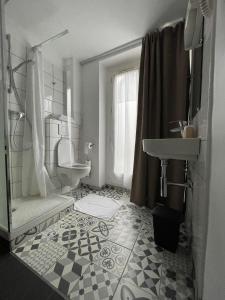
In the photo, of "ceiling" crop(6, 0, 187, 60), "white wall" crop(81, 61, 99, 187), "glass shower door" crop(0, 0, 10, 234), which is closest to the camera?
"glass shower door" crop(0, 0, 10, 234)

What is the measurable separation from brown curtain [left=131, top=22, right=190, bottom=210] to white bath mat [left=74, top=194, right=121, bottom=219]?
0.35m

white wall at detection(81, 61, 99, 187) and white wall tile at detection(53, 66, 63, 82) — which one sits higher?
white wall tile at detection(53, 66, 63, 82)

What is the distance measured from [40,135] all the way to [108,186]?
1.47 metres

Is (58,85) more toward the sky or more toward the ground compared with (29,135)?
more toward the sky

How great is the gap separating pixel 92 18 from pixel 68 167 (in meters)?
1.83

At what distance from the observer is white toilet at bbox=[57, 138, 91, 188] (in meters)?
1.89

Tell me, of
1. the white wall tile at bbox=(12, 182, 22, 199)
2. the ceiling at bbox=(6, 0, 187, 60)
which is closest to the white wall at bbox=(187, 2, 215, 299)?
the ceiling at bbox=(6, 0, 187, 60)

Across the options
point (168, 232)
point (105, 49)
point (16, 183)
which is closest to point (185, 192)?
point (168, 232)

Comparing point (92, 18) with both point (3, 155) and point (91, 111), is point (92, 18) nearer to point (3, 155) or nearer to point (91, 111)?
point (91, 111)

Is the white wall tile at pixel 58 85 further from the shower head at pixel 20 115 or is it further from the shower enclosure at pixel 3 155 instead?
the shower enclosure at pixel 3 155

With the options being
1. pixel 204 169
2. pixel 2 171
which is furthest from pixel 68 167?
pixel 204 169

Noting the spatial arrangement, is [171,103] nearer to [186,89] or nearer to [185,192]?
[186,89]

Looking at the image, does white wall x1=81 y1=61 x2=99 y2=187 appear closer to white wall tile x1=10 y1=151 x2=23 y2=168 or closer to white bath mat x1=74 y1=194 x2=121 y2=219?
white bath mat x1=74 y1=194 x2=121 y2=219

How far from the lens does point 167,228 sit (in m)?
1.12
